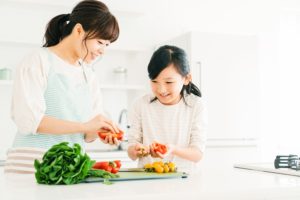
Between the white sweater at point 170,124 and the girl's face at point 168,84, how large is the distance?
2.6 inches

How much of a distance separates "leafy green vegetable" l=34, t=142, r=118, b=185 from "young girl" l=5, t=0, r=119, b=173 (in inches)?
10.8

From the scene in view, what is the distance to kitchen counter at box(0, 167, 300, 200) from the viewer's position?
1024 millimetres

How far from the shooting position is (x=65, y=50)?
1758 mm

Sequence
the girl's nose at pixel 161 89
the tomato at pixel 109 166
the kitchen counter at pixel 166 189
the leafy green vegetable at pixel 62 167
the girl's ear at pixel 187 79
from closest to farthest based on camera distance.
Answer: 1. the kitchen counter at pixel 166 189
2. the leafy green vegetable at pixel 62 167
3. the tomato at pixel 109 166
4. the girl's nose at pixel 161 89
5. the girl's ear at pixel 187 79

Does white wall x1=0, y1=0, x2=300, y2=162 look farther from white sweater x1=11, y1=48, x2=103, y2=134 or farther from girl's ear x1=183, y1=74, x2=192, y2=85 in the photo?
white sweater x1=11, y1=48, x2=103, y2=134

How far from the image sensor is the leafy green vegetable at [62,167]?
1187 mm

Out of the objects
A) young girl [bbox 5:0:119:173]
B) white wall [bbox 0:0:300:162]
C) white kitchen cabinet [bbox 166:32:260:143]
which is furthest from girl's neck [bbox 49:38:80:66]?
white wall [bbox 0:0:300:162]

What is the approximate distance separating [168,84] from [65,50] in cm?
48

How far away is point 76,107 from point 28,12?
238cm

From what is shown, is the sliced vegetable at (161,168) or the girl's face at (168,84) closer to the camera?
the sliced vegetable at (161,168)

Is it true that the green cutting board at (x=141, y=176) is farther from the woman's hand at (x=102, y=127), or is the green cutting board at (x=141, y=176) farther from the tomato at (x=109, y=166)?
the woman's hand at (x=102, y=127)

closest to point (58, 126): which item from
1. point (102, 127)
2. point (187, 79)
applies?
point (102, 127)

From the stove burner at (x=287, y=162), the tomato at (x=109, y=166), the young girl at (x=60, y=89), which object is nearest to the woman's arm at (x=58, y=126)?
the young girl at (x=60, y=89)

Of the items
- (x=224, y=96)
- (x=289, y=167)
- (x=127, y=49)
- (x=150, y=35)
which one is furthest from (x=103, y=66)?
(x=289, y=167)
